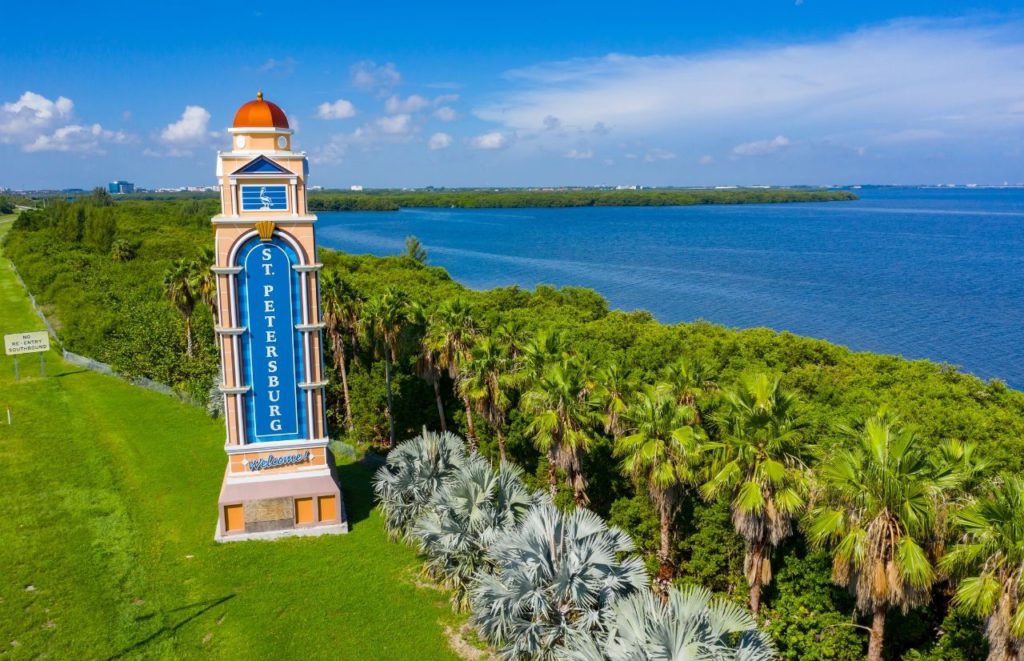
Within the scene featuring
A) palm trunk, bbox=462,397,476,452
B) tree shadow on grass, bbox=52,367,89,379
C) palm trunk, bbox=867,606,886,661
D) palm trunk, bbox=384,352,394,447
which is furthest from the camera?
tree shadow on grass, bbox=52,367,89,379

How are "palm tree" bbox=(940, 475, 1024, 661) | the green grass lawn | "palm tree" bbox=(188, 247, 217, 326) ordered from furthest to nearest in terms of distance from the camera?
1. "palm tree" bbox=(188, 247, 217, 326)
2. the green grass lawn
3. "palm tree" bbox=(940, 475, 1024, 661)

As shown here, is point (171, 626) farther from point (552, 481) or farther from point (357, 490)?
point (552, 481)

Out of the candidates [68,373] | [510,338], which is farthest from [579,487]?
[68,373]

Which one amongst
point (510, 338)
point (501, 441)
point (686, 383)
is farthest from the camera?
point (510, 338)

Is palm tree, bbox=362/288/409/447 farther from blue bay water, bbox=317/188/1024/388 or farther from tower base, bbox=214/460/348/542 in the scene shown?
blue bay water, bbox=317/188/1024/388

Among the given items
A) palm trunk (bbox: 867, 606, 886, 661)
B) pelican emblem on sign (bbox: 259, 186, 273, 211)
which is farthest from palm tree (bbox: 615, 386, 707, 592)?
pelican emblem on sign (bbox: 259, 186, 273, 211)

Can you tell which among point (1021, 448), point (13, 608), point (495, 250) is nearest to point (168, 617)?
point (13, 608)
